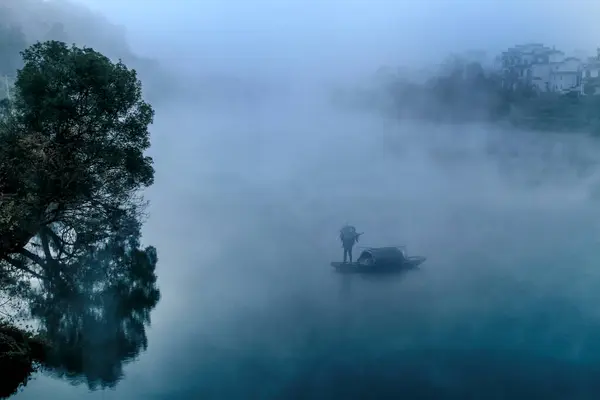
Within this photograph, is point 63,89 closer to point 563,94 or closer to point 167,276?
point 167,276

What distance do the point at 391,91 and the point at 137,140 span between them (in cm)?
1668

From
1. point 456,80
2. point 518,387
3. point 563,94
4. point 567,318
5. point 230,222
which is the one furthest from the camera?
point 456,80

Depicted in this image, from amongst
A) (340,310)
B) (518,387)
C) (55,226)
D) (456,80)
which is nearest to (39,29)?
(456,80)

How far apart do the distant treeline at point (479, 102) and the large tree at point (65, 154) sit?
12.3m

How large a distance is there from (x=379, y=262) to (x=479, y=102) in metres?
13.4

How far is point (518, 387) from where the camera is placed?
3.79 metres

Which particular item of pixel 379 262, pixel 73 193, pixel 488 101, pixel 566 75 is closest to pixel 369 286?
pixel 379 262

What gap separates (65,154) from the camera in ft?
16.3

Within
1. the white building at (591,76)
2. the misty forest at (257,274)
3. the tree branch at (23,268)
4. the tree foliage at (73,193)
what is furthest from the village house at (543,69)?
the tree branch at (23,268)

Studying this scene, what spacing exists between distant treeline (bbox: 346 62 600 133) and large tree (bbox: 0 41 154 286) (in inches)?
484

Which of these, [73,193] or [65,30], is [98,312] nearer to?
[73,193]

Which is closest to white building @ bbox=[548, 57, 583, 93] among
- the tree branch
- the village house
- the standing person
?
the village house

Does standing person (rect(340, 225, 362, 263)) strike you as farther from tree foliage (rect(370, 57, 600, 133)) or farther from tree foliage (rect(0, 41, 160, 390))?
tree foliage (rect(370, 57, 600, 133))

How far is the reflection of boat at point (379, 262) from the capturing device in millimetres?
5850
